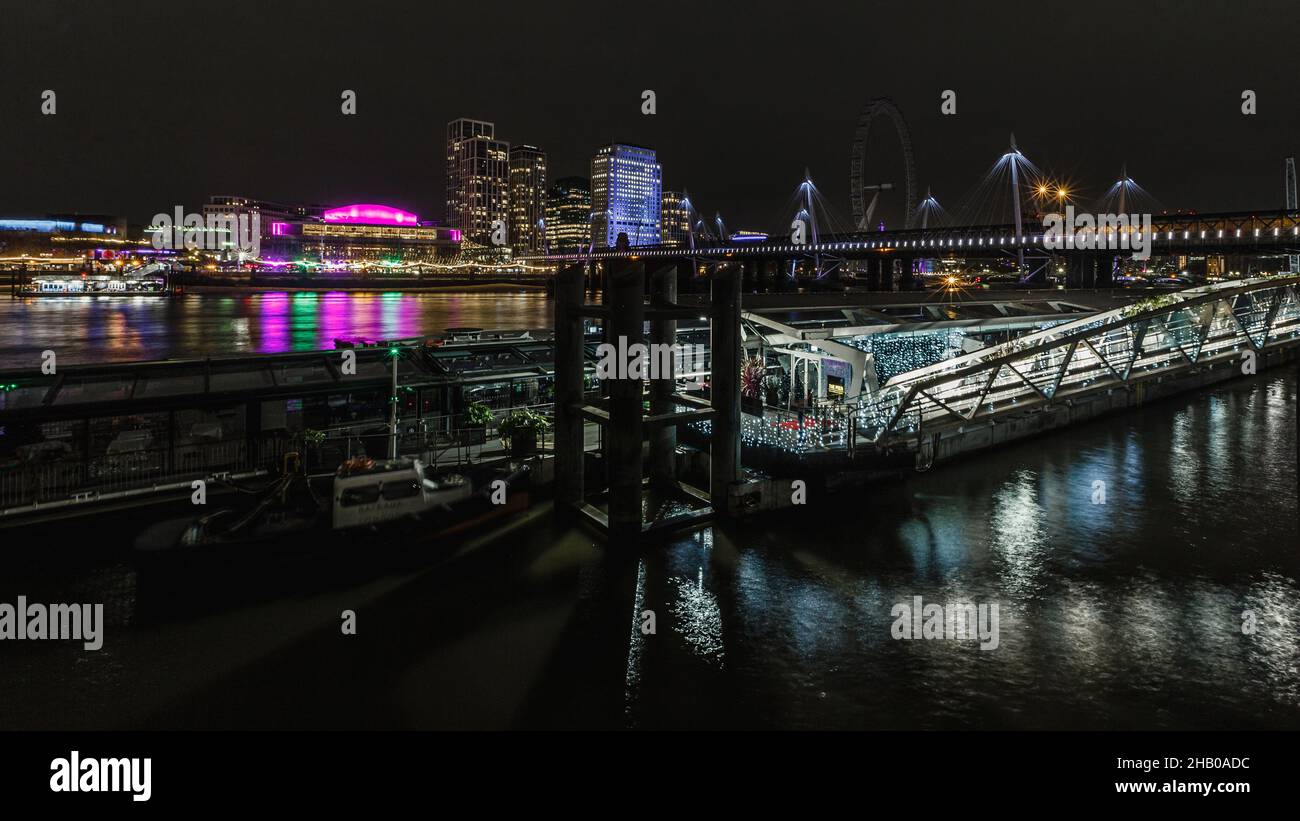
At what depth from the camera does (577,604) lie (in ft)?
46.1

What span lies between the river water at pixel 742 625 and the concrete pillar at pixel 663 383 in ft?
12.0

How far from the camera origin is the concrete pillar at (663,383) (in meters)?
19.5

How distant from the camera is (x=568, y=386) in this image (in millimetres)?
18641

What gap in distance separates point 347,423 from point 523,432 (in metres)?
5.19

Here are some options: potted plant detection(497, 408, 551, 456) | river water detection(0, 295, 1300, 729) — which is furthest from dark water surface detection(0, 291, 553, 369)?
river water detection(0, 295, 1300, 729)

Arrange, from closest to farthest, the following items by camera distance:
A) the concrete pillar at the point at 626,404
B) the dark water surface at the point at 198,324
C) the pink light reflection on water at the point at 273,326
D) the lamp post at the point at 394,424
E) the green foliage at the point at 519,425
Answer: the concrete pillar at the point at 626,404, the lamp post at the point at 394,424, the green foliage at the point at 519,425, the dark water surface at the point at 198,324, the pink light reflection on water at the point at 273,326

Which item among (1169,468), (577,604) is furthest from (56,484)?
(1169,468)

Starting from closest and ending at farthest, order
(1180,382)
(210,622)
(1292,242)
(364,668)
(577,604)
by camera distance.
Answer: (364,668) < (210,622) < (577,604) < (1180,382) < (1292,242)

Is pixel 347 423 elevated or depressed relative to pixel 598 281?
depressed

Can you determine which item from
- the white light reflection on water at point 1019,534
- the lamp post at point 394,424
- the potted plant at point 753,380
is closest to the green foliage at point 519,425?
the lamp post at point 394,424

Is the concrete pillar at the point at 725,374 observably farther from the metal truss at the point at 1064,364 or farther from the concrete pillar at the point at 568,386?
the metal truss at the point at 1064,364

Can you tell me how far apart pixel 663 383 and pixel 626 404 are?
13.5 ft
